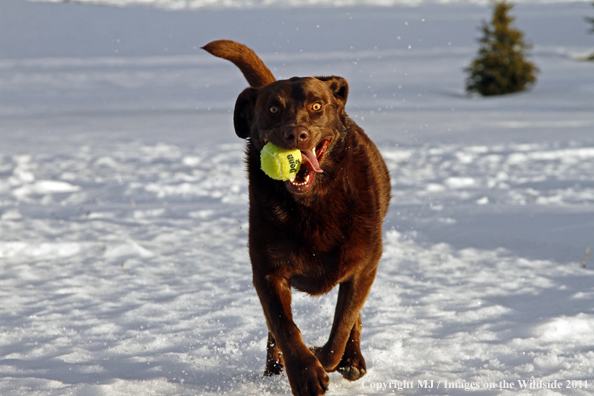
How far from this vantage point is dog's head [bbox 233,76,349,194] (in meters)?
2.33

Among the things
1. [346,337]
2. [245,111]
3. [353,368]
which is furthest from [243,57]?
[353,368]

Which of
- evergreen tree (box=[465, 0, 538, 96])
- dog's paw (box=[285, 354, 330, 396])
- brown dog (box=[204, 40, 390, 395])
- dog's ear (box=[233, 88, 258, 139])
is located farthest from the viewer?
evergreen tree (box=[465, 0, 538, 96])

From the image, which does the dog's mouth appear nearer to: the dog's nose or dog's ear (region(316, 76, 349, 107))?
the dog's nose

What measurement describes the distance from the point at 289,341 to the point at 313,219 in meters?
0.50

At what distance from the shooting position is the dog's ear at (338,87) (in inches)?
107

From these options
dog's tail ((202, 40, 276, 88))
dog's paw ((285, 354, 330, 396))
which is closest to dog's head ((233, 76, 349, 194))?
dog's tail ((202, 40, 276, 88))

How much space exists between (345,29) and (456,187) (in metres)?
31.7

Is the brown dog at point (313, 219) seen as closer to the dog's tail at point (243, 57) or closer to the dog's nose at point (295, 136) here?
the dog's nose at point (295, 136)

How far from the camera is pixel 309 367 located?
2.12 m

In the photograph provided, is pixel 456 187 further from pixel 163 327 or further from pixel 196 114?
pixel 196 114

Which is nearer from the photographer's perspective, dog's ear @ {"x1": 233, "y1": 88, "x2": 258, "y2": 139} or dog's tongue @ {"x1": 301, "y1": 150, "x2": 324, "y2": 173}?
dog's tongue @ {"x1": 301, "y1": 150, "x2": 324, "y2": 173}

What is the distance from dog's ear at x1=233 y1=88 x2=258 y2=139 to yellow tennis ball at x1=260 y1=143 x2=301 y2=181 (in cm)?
43

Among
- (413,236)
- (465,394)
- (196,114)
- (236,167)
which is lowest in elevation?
(465,394)

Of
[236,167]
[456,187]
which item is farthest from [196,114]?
[456,187]
